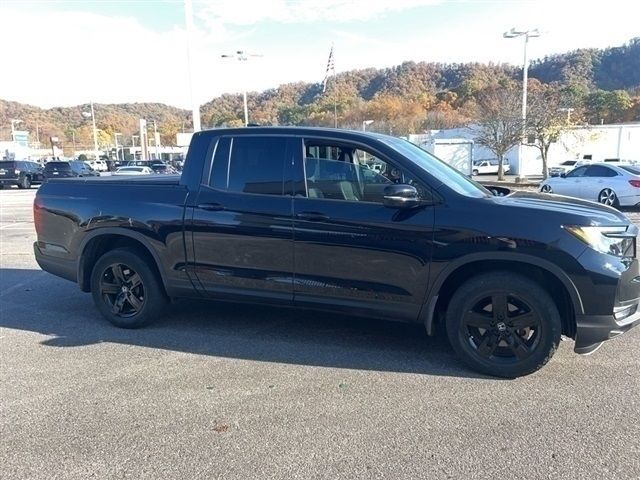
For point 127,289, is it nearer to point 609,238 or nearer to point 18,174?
point 609,238

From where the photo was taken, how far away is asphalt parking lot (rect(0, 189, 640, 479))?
2762mm

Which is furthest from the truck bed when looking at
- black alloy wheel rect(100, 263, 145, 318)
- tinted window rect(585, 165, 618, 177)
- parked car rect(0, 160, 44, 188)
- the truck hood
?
parked car rect(0, 160, 44, 188)

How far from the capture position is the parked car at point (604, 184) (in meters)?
14.4

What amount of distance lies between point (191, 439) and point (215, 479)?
1.46 ft

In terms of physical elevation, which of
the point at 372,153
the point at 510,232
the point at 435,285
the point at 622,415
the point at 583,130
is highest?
the point at 583,130

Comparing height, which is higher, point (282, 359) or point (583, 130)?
point (583, 130)

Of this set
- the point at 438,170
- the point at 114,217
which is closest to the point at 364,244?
the point at 438,170

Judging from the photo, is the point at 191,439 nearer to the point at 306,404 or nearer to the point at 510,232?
the point at 306,404

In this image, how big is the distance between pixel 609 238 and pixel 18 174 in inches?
1309

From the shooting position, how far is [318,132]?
169 inches

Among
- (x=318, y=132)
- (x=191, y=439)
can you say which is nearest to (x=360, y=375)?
(x=191, y=439)

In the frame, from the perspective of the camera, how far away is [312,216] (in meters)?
4.07

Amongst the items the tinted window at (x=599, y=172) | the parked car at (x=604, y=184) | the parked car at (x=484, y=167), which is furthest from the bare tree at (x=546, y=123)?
the parked car at (x=484, y=167)

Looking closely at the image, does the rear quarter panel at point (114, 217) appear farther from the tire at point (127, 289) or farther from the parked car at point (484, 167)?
the parked car at point (484, 167)
